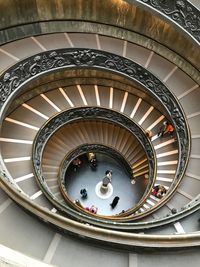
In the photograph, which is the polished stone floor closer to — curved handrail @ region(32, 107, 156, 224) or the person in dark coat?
the person in dark coat

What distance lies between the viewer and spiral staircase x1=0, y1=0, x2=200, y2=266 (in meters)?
11.4

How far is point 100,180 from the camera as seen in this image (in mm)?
15148

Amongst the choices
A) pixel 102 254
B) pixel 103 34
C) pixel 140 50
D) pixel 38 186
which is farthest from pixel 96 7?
pixel 102 254

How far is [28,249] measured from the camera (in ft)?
15.8

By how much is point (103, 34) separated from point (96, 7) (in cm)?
139

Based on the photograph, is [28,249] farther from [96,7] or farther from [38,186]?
[96,7]

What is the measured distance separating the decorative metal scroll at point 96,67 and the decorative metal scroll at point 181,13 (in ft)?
7.29

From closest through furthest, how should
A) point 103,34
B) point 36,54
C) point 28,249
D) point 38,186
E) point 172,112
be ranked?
point 28,249 → point 38,186 → point 36,54 → point 172,112 → point 103,34

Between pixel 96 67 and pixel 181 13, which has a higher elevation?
pixel 181 13

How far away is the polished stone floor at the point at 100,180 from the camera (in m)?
14.4

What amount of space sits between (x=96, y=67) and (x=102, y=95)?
61.2 inches

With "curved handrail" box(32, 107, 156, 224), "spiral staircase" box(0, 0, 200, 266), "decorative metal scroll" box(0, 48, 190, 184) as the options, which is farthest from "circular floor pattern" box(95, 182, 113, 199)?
"decorative metal scroll" box(0, 48, 190, 184)

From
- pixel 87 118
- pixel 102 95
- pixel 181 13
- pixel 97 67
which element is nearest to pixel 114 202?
pixel 87 118

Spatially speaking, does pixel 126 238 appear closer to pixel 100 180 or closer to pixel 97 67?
pixel 97 67
